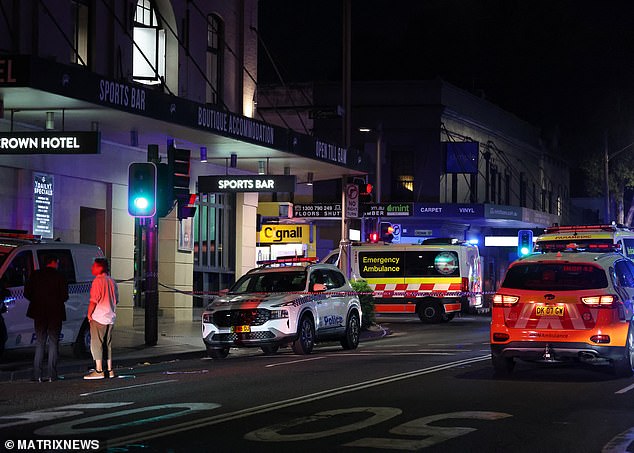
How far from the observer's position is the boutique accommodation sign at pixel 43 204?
2639cm

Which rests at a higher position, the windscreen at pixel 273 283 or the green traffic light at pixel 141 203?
the green traffic light at pixel 141 203

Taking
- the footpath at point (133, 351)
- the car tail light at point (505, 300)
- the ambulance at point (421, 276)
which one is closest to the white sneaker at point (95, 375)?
the footpath at point (133, 351)

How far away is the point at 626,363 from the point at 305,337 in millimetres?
7507

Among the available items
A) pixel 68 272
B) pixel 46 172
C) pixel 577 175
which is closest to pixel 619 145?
pixel 577 175

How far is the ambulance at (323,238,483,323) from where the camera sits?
38.8 meters

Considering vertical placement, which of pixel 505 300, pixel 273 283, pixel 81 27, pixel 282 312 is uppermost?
pixel 81 27

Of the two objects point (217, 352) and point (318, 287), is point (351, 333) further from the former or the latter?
point (217, 352)

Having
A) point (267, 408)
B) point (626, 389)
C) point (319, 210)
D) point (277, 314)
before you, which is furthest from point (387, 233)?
point (267, 408)

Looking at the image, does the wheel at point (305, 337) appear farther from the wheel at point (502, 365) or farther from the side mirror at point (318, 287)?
the wheel at point (502, 365)

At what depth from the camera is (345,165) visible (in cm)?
3338

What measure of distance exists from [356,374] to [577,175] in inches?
2926

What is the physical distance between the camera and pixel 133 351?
904 inches

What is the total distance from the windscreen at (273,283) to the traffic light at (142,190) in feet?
7.68

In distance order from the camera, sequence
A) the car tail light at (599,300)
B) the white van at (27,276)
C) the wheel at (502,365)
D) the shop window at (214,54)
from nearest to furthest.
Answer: the car tail light at (599,300), the wheel at (502,365), the white van at (27,276), the shop window at (214,54)
